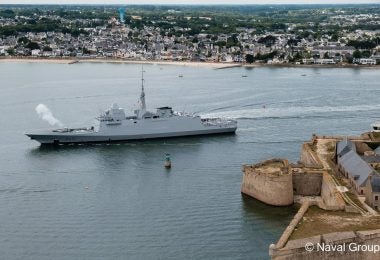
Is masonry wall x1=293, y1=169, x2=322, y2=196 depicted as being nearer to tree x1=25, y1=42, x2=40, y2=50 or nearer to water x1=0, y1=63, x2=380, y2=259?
water x1=0, y1=63, x2=380, y2=259

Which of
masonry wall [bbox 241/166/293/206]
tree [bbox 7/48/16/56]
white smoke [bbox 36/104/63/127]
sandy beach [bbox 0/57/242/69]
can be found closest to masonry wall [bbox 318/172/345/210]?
masonry wall [bbox 241/166/293/206]

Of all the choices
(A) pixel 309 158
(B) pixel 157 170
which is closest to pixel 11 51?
(B) pixel 157 170

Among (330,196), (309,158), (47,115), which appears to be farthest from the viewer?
(47,115)

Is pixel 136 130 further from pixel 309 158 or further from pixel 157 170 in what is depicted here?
pixel 309 158

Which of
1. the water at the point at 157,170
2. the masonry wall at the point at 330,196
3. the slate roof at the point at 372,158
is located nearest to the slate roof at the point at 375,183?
the masonry wall at the point at 330,196

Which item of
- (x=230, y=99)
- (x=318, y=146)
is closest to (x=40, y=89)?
(x=230, y=99)

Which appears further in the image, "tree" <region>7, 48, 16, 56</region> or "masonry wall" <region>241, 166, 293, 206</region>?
"tree" <region>7, 48, 16, 56</region>
